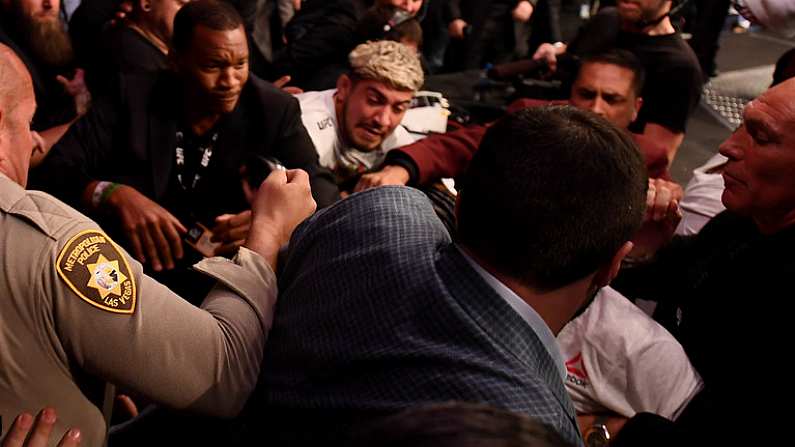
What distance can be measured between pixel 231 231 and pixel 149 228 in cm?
23

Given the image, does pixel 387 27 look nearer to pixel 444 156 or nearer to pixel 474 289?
pixel 444 156

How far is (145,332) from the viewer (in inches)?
35.1

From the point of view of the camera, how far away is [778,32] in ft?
6.41

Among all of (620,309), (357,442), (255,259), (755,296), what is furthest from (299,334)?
(755,296)

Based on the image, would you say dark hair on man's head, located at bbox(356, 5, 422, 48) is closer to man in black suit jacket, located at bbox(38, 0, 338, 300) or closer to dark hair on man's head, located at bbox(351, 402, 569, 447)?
man in black suit jacket, located at bbox(38, 0, 338, 300)

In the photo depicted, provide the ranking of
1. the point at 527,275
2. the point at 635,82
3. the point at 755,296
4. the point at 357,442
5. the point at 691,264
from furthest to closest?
1. the point at 635,82
2. the point at 691,264
3. the point at 755,296
4. the point at 527,275
5. the point at 357,442

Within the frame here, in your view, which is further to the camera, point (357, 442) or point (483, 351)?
point (483, 351)

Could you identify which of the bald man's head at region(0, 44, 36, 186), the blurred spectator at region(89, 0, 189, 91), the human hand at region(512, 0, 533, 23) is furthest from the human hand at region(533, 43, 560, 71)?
the bald man's head at region(0, 44, 36, 186)

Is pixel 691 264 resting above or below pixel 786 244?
below

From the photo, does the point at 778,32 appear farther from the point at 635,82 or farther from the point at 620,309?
the point at 620,309

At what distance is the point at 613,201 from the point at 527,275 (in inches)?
5.8

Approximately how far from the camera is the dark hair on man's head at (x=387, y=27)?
10.1 ft

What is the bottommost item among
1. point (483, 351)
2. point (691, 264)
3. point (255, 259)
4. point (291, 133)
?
point (691, 264)

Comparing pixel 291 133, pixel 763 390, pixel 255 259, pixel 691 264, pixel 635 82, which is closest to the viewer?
pixel 255 259
